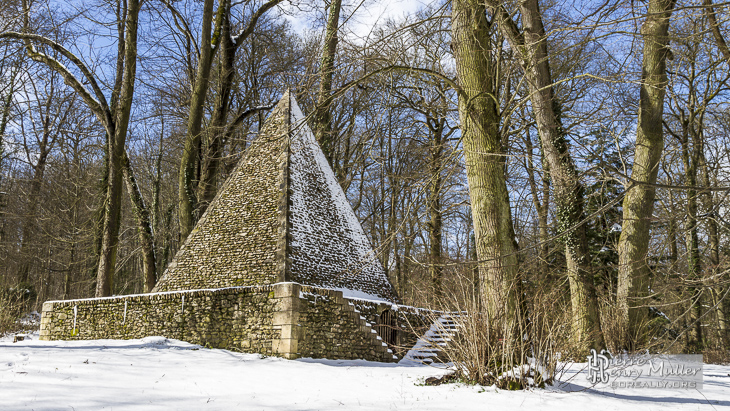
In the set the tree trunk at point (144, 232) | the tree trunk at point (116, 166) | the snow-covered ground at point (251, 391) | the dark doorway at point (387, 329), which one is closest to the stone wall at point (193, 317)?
the tree trunk at point (116, 166)

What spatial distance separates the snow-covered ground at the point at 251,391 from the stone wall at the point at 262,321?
2346mm

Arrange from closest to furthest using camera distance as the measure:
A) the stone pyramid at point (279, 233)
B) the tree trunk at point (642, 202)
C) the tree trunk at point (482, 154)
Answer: the tree trunk at point (482, 154)
the tree trunk at point (642, 202)
the stone pyramid at point (279, 233)

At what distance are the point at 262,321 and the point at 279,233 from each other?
242cm

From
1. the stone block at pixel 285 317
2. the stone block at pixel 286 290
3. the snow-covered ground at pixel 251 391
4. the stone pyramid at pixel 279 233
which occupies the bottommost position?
the snow-covered ground at pixel 251 391

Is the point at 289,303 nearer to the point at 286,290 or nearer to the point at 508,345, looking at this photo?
the point at 286,290

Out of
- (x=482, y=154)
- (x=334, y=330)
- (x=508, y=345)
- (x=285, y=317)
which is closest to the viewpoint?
(x=508, y=345)

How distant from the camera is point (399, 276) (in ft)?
74.6

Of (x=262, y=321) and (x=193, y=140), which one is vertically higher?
(x=193, y=140)

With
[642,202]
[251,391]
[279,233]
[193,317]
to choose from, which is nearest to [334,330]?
[279,233]

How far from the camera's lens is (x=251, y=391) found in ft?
18.6

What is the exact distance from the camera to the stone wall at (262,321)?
1045cm

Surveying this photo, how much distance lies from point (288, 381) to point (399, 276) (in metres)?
16.2

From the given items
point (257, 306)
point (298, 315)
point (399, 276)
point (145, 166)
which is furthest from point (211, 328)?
point (145, 166)

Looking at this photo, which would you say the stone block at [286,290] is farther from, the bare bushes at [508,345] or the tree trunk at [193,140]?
the tree trunk at [193,140]
